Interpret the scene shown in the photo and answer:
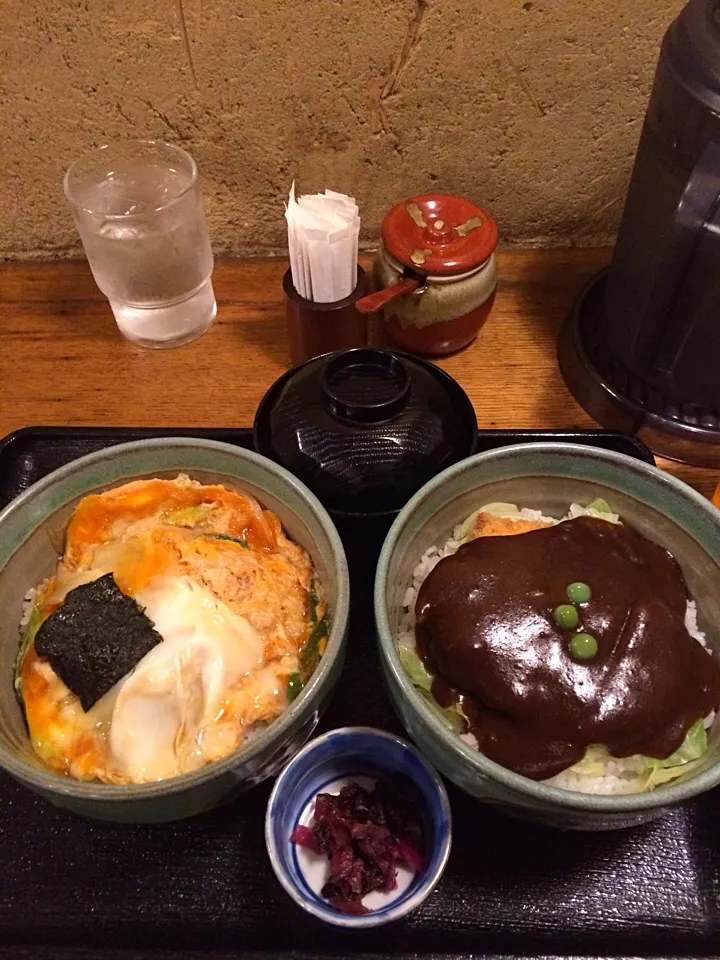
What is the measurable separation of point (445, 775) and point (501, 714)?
5.1 inches

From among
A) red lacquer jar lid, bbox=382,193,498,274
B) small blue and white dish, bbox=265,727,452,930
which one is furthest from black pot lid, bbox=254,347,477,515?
small blue and white dish, bbox=265,727,452,930

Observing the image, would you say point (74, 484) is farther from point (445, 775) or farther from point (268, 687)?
point (445, 775)

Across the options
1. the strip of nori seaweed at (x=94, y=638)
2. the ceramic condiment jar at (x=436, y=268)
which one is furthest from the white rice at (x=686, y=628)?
the ceramic condiment jar at (x=436, y=268)

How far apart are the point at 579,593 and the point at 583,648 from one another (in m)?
0.10

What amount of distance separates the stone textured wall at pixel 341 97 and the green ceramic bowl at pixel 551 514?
101 cm

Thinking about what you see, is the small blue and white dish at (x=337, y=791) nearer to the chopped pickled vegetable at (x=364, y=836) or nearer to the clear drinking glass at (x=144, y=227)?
the chopped pickled vegetable at (x=364, y=836)

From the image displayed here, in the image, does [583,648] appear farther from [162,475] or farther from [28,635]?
[28,635]

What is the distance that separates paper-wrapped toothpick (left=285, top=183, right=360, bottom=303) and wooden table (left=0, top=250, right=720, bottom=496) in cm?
30

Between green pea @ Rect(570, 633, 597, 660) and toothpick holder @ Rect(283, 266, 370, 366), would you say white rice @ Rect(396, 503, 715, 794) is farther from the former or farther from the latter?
toothpick holder @ Rect(283, 266, 370, 366)

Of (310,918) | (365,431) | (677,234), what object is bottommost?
(310,918)

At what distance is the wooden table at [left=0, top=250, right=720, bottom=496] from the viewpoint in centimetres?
195

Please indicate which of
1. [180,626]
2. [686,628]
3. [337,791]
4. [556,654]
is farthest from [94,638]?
[686,628]

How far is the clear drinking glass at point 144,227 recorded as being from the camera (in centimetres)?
187

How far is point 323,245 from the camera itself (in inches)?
67.5
